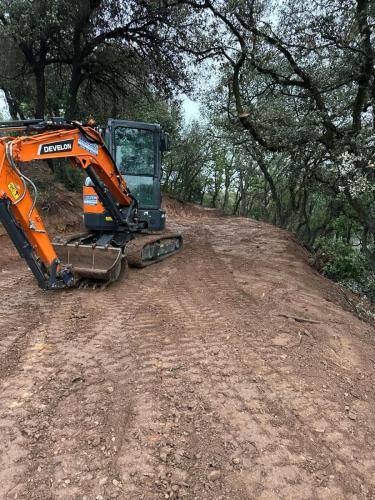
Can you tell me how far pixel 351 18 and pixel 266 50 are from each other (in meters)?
A: 2.07

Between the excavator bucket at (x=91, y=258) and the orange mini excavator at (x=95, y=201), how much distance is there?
2cm

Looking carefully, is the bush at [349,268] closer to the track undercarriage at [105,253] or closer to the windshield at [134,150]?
the track undercarriage at [105,253]

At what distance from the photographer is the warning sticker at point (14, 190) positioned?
5093 millimetres

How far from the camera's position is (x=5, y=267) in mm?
8117

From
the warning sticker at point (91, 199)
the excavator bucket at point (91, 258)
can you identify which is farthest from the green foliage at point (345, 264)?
the warning sticker at point (91, 199)

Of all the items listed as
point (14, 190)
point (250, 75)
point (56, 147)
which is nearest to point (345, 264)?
point (250, 75)

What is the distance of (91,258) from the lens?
22.0 ft

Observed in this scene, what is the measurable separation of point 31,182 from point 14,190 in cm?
25

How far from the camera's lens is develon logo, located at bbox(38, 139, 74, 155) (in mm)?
5535

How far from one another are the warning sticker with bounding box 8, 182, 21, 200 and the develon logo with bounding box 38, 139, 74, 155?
66cm

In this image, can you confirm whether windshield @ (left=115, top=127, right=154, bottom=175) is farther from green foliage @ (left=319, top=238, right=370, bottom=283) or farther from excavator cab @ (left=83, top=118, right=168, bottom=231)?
green foliage @ (left=319, top=238, right=370, bottom=283)

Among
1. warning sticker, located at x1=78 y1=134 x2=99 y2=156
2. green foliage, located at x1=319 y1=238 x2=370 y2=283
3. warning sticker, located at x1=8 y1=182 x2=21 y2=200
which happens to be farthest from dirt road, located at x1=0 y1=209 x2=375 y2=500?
green foliage, located at x1=319 y1=238 x2=370 y2=283

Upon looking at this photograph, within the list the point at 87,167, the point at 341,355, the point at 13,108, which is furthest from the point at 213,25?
the point at 13,108

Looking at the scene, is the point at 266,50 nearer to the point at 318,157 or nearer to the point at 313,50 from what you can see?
the point at 313,50
